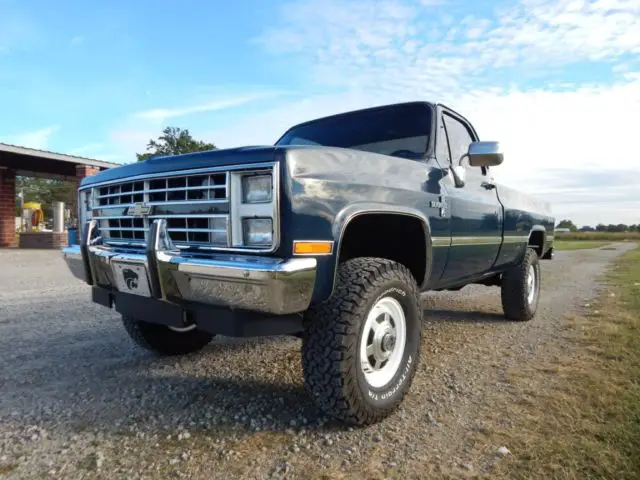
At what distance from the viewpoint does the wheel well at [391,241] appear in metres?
3.03

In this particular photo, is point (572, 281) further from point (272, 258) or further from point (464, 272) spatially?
point (272, 258)

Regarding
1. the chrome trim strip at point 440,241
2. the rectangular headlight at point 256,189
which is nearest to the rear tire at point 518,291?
the chrome trim strip at point 440,241

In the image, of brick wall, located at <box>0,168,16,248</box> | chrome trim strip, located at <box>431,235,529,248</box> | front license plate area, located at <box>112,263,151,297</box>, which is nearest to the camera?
front license plate area, located at <box>112,263,151,297</box>

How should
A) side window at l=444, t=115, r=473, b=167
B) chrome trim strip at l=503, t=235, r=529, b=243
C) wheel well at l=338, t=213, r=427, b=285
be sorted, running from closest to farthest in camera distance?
wheel well at l=338, t=213, r=427, b=285 < side window at l=444, t=115, r=473, b=167 < chrome trim strip at l=503, t=235, r=529, b=243

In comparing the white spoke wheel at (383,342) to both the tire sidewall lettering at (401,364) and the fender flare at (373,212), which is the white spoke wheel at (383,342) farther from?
the fender flare at (373,212)

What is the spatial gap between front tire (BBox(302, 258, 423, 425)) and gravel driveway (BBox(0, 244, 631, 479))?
0.52ft

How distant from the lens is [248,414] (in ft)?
8.96

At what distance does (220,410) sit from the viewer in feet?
9.18

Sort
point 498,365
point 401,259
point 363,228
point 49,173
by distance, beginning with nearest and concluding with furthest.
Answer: point 363,228
point 401,259
point 498,365
point 49,173

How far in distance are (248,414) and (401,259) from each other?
1.45 metres

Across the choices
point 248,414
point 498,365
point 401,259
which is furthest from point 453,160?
point 248,414

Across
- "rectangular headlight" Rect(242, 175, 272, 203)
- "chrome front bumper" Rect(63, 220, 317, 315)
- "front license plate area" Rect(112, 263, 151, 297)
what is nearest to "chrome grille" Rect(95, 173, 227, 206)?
"rectangular headlight" Rect(242, 175, 272, 203)

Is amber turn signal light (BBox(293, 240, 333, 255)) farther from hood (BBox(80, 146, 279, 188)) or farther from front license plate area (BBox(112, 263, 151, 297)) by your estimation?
front license plate area (BBox(112, 263, 151, 297))

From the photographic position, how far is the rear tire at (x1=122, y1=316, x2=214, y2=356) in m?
3.68
